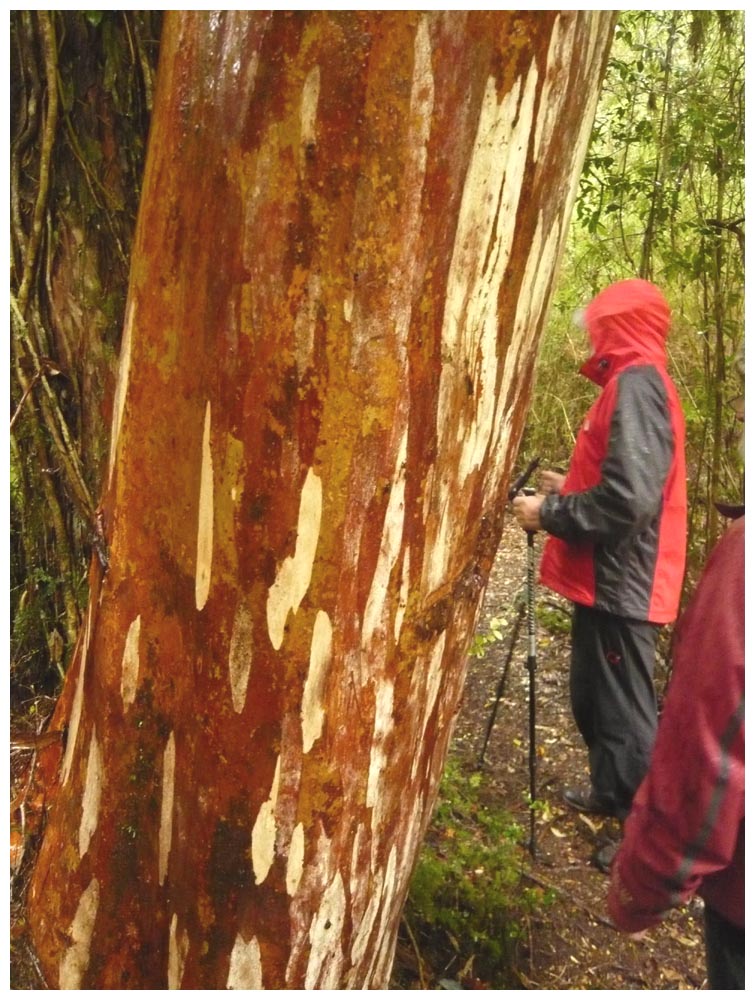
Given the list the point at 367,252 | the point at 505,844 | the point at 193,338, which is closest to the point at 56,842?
the point at 193,338

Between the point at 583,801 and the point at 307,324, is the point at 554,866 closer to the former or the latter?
the point at 583,801

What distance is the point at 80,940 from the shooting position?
1.35 metres

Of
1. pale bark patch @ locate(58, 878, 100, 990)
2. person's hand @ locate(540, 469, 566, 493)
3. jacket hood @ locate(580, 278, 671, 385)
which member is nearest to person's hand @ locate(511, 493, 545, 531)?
person's hand @ locate(540, 469, 566, 493)

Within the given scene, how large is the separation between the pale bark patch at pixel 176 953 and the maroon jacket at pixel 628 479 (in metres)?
1.75

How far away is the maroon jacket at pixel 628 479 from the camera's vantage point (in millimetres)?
2400

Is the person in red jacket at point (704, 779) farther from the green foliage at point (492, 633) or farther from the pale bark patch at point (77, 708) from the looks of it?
the green foliage at point (492, 633)

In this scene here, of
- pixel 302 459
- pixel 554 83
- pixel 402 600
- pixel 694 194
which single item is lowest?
pixel 402 600

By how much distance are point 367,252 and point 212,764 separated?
82cm

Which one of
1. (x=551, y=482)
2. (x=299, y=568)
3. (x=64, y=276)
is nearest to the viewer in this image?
(x=299, y=568)

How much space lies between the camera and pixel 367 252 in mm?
984

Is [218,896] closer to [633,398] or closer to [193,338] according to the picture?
[193,338]

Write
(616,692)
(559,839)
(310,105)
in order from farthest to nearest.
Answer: (559,839), (616,692), (310,105)

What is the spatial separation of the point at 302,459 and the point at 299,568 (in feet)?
0.54

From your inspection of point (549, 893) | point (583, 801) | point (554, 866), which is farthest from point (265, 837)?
point (583, 801)
